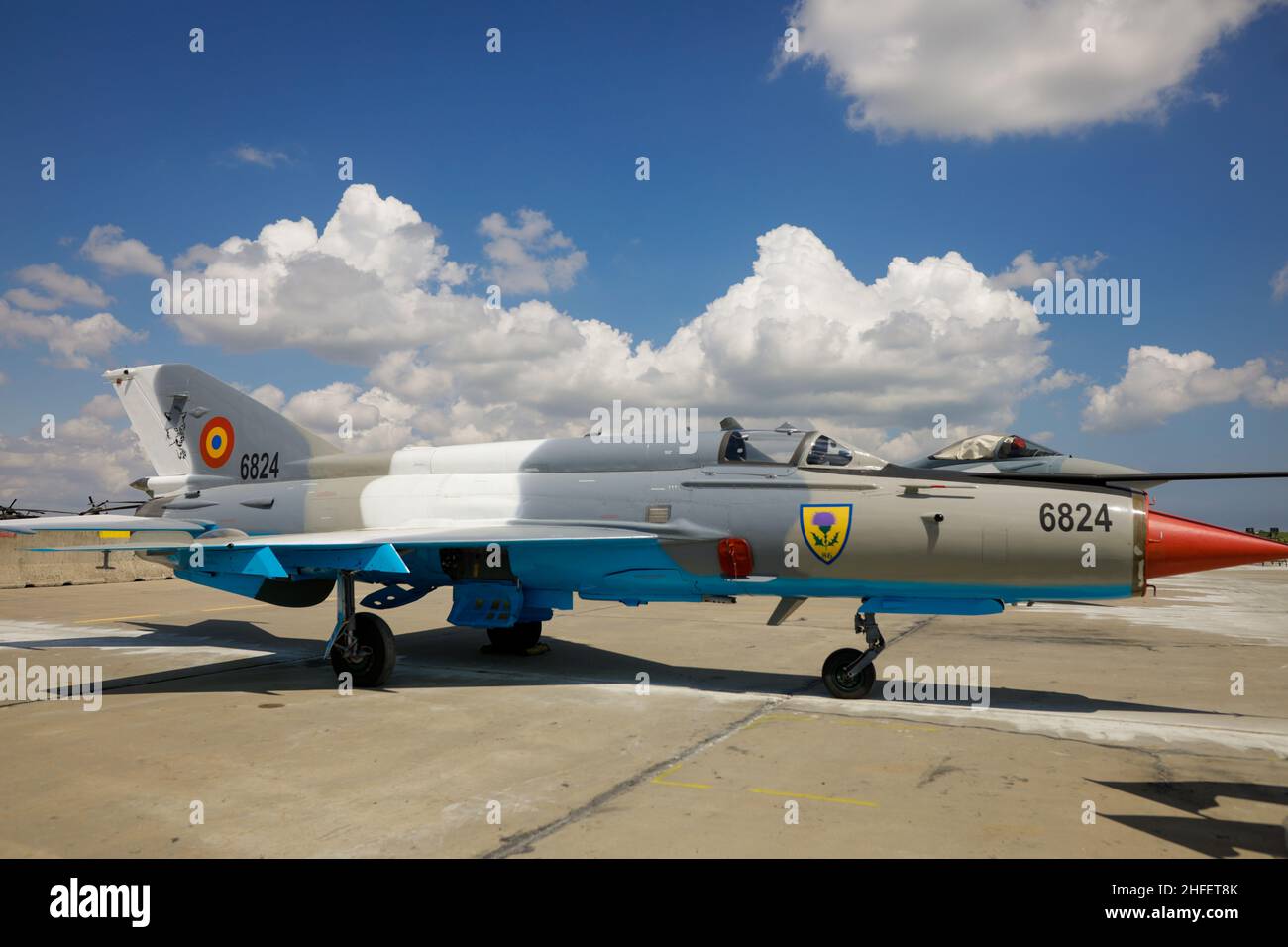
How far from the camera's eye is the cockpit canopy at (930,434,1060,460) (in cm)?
1413

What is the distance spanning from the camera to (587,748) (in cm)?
611

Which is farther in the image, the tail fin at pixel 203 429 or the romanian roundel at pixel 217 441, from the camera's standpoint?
the romanian roundel at pixel 217 441

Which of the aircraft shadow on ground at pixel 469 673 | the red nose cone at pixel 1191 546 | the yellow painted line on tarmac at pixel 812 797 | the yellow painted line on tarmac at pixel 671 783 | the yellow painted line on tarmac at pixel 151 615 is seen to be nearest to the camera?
the yellow painted line on tarmac at pixel 812 797

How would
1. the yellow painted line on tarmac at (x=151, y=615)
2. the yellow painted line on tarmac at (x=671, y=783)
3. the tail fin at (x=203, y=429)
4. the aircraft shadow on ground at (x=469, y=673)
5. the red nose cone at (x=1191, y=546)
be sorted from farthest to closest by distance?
the yellow painted line on tarmac at (x=151, y=615)
the tail fin at (x=203, y=429)
the aircraft shadow on ground at (x=469, y=673)
the red nose cone at (x=1191, y=546)
the yellow painted line on tarmac at (x=671, y=783)

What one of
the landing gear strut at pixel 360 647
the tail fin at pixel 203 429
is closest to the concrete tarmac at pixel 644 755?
the landing gear strut at pixel 360 647

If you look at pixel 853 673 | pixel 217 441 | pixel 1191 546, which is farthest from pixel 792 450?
pixel 217 441

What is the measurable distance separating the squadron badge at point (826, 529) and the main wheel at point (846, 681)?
102 centimetres

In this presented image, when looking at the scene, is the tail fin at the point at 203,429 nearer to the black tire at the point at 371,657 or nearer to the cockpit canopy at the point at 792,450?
the black tire at the point at 371,657

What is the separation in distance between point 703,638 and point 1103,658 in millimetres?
5501

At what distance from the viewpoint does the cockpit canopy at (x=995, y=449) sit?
46.4ft

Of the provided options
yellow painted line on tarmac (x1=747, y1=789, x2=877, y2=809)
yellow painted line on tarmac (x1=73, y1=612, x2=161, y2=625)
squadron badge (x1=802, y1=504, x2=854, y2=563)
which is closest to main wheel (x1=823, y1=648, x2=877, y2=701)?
squadron badge (x1=802, y1=504, x2=854, y2=563)
